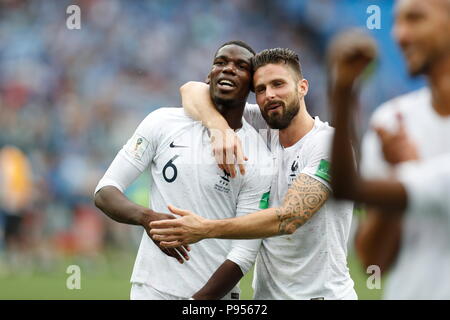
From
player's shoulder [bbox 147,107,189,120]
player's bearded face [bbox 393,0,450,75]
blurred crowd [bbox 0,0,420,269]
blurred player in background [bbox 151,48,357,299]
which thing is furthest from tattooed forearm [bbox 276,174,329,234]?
blurred crowd [bbox 0,0,420,269]

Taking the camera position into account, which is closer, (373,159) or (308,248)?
(373,159)

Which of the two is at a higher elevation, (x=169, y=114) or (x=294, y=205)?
(x=169, y=114)

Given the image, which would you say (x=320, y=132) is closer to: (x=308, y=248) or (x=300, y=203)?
(x=300, y=203)

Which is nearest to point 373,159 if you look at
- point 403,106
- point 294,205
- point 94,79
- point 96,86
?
point 403,106

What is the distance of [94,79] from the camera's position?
16.6 metres

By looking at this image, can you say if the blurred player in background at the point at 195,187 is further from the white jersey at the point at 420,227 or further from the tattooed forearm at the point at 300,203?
the white jersey at the point at 420,227

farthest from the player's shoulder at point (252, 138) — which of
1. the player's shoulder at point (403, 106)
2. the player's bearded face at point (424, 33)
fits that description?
the player's bearded face at point (424, 33)

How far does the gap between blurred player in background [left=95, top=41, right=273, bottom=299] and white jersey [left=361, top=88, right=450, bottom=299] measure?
1832 mm

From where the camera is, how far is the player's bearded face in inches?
90.7

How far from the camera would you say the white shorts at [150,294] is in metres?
4.34

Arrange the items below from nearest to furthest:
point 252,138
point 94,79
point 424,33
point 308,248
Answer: point 424,33 < point 308,248 < point 252,138 < point 94,79

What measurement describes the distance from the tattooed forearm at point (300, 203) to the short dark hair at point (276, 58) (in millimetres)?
757

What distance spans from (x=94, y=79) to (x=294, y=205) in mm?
13118

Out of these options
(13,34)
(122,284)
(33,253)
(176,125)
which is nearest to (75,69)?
(13,34)
